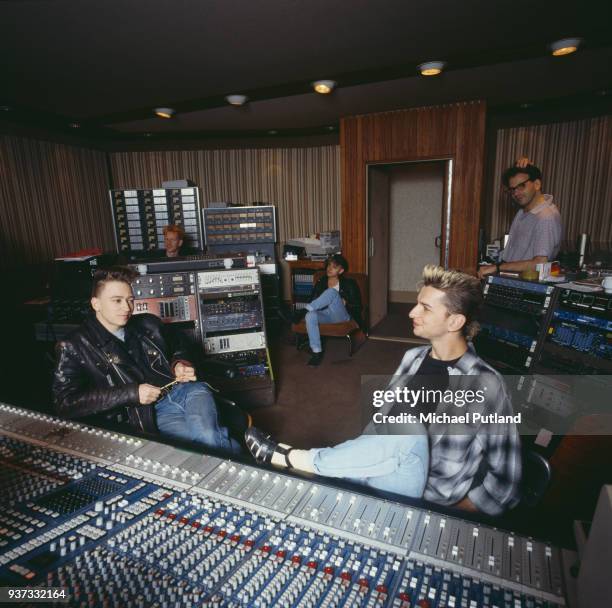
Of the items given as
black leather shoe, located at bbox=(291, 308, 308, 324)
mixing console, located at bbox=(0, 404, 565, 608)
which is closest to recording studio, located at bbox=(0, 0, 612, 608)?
mixing console, located at bbox=(0, 404, 565, 608)

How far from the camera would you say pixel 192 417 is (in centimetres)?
199

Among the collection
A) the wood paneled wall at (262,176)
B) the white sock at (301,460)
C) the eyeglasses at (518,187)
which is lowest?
the white sock at (301,460)

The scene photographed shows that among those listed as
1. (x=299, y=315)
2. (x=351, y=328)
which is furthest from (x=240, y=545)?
(x=299, y=315)

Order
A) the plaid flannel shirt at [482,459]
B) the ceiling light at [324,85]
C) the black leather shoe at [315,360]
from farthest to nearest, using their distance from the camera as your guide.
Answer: the black leather shoe at [315,360] → the ceiling light at [324,85] → the plaid flannel shirt at [482,459]

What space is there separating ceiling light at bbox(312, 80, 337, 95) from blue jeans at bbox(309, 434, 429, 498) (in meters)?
3.51

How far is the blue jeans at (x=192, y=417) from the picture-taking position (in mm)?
1957

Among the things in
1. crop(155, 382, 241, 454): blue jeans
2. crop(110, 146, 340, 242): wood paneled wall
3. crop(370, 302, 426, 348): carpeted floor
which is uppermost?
crop(110, 146, 340, 242): wood paneled wall

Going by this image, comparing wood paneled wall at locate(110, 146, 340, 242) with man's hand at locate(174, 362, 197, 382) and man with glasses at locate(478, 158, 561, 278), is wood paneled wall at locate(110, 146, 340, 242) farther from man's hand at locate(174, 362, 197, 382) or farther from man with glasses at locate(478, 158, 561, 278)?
man's hand at locate(174, 362, 197, 382)

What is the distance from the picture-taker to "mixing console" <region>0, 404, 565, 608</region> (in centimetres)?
76

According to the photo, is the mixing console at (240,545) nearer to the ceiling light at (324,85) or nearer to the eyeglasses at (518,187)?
the eyeglasses at (518,187)

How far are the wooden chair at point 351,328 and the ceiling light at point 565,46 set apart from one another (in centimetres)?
285

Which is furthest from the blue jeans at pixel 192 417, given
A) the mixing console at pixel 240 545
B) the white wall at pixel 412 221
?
the white wall at pixel 412 221

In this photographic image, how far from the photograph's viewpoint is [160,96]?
423 centimetres

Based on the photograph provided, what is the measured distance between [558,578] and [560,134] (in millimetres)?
5904
